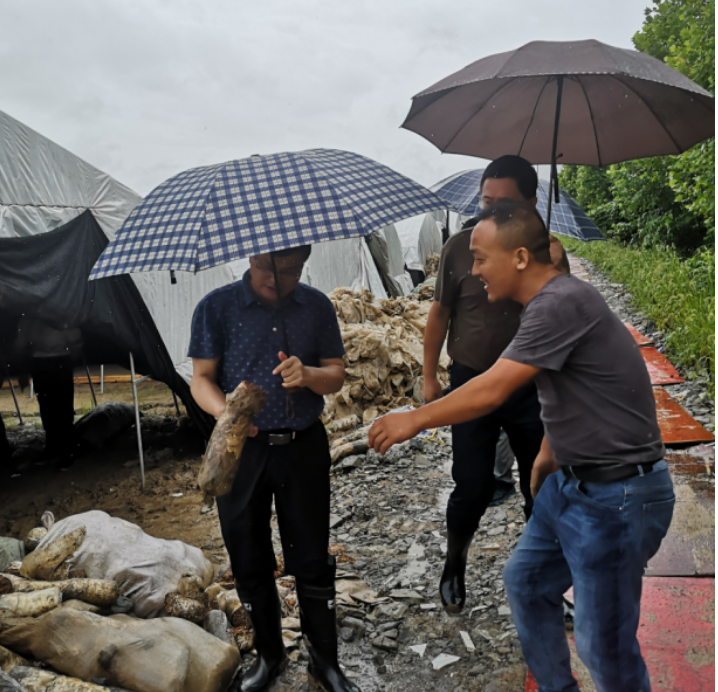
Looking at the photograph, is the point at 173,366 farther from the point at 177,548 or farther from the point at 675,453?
the point at 675,453

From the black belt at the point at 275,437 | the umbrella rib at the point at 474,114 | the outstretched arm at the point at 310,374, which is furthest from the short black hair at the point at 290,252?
the umbrella rib at the point at 474,114

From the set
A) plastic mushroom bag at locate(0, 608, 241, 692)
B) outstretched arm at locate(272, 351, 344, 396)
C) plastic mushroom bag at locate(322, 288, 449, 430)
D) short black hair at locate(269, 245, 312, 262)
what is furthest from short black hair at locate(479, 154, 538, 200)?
plastic mushroom bag at locate(322, 288, 449, 430)

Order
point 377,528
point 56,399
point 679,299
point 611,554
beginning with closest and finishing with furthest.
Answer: point 611,554 < point 377,528 < point 56,399 < point 679,299

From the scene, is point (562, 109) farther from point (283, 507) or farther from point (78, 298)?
point (78, 298)

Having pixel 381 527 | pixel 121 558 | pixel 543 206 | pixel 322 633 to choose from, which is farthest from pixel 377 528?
pixel 543 206

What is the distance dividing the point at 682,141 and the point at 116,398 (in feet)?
34.8

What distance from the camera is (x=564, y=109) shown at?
129 inches

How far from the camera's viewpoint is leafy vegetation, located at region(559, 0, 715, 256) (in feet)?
25.5

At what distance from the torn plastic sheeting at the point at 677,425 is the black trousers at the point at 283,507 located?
3404 mm

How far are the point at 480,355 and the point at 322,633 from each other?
1.38 metres

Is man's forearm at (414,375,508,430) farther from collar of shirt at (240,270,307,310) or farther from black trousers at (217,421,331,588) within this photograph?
collar of shirt at (240,270,307,310)

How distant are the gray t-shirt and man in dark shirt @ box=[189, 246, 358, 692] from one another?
93cm


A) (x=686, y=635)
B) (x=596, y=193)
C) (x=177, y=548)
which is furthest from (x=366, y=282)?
(x=596, y=193)

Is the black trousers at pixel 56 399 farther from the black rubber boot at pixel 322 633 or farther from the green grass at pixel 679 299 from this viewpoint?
the green grass at pixel 679 299
